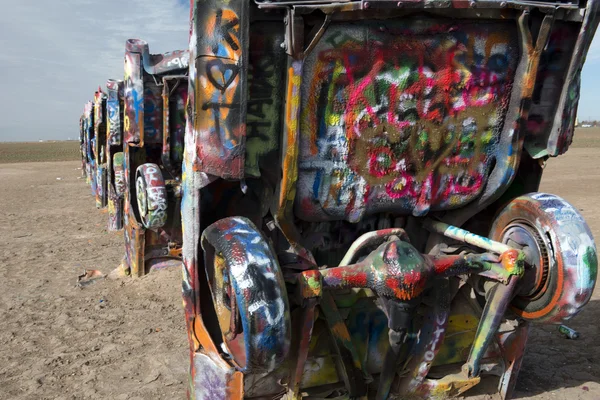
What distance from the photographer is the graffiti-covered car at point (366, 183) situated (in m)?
2.47

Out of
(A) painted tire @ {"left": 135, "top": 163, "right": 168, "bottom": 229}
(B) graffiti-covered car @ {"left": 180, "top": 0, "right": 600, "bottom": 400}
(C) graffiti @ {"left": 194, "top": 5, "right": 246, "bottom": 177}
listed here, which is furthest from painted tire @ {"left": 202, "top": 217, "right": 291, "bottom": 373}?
(A) painted tire @ {"left": 135, "top": 163, "right": 168, "bottom": 229}

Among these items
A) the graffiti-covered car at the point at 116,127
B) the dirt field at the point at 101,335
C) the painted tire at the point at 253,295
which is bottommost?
the dirt field at the point at 101,335

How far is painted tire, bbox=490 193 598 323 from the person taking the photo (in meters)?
2.68

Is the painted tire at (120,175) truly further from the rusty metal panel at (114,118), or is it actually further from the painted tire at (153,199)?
the painted tire at (153,199)

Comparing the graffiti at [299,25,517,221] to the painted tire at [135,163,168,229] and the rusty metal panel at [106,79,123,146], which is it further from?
the rusty metal panel at [106,79,123,146]

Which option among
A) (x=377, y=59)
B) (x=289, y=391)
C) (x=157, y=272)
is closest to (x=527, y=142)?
(x=377, y=59)

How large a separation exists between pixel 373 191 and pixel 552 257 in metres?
0.96

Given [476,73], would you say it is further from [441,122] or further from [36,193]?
[36,193]

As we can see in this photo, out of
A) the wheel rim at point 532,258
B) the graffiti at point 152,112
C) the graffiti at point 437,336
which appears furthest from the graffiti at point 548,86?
the graffiti at point 152,112

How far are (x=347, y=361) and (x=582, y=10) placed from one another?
2.17 meters

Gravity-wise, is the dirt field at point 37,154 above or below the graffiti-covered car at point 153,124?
below

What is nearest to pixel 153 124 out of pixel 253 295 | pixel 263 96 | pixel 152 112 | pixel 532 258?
pixel 152 112

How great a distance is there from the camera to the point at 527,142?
9.86ft

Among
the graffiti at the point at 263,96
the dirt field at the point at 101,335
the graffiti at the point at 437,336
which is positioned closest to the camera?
the graffiti at the point at 263,96
